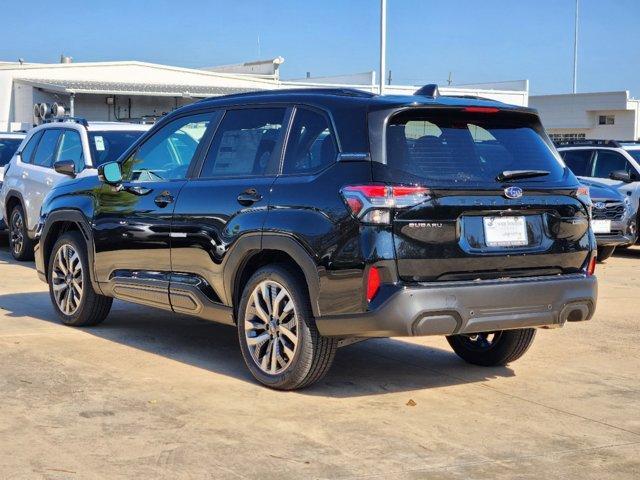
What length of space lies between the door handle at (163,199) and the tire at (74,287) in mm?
1216

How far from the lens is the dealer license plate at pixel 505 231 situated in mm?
6137

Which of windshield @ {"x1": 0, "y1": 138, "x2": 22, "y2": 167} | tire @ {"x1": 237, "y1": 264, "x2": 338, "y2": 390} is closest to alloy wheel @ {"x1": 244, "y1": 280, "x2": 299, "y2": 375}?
tire @ {"x1": 237, "y1": 264, "x2": 338, "y2": 390}

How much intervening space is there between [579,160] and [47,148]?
885 cm

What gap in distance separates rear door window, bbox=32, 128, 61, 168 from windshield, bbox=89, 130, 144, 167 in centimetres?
92

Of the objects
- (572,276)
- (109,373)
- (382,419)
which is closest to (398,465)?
(382,419)

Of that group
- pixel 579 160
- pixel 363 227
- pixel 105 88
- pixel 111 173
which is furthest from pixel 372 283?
pixel 105 88

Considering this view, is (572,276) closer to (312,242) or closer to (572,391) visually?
(572,391)

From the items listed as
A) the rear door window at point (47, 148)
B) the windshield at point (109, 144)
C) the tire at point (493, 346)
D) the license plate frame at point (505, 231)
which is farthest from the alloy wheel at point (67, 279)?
the rear door window at point (47, 148)

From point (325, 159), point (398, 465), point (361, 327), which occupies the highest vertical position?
point (325, 159)

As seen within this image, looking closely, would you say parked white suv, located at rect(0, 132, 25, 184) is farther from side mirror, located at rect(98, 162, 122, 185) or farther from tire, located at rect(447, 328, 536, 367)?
tire, located at rect(447, 328, 536, 367)

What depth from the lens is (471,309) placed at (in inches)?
236

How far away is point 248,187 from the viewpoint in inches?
264

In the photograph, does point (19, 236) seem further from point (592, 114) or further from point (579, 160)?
point (592, 114)

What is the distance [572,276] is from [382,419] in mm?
1551
